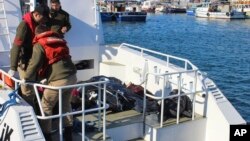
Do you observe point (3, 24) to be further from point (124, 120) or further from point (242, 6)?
point (242, 6)

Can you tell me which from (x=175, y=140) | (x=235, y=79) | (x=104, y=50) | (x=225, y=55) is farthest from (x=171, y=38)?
(x=175, y=140)

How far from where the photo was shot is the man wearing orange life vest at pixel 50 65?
186 inches

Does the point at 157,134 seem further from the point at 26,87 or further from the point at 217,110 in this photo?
the point at 26,87

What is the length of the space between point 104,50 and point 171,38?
109ft

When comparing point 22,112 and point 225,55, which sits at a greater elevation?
point 22,112

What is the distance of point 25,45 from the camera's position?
5414 millimetres

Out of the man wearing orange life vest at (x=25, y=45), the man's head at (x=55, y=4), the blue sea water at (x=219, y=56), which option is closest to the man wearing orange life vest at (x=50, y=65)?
the man wearing orange life vest at (x=25, y=45)

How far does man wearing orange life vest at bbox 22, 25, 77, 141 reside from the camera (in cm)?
472

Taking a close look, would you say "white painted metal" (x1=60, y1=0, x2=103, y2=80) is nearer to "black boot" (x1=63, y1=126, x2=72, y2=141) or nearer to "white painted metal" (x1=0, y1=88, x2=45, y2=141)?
"black boot" (x1=63, y1=126, x2=72, y2=141)

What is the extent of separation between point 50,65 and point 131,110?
7.37ft

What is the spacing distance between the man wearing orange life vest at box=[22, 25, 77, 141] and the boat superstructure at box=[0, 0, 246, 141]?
0.18 metres

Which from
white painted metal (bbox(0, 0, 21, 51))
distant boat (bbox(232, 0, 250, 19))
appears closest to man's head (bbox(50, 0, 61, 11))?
white painted metal (bbox(0, 0, 21, 51))

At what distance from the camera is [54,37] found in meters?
4.79

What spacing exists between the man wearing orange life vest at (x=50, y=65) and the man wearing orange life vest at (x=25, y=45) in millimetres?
295
